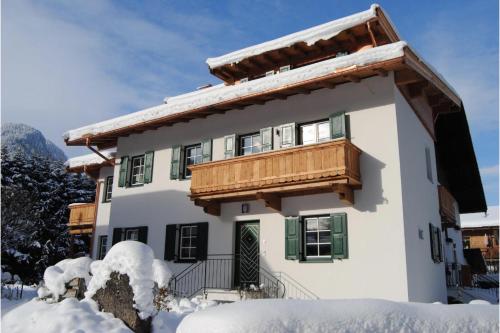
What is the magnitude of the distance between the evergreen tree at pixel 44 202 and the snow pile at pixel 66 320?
50.5ft

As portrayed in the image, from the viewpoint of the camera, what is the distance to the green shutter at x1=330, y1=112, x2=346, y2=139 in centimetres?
1183

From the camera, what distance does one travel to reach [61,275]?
8.90 metres

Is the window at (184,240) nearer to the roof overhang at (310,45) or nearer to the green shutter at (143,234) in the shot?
the green shutter at (143,234)

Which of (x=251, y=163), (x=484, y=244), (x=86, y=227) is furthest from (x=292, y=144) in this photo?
(x=484, y=244)

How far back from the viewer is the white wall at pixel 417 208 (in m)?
11.0

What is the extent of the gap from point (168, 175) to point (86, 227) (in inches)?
339

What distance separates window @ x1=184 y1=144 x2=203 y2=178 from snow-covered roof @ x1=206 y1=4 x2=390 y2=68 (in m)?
3.63

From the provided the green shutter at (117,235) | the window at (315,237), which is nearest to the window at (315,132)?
the window at (315,237)

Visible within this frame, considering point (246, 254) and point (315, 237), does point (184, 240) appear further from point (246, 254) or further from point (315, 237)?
point (315, 237)

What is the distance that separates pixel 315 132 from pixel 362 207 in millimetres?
2647

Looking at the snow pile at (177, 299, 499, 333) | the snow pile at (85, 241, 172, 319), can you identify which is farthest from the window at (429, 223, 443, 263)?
the snow pile at (177, 299, 499, 333)

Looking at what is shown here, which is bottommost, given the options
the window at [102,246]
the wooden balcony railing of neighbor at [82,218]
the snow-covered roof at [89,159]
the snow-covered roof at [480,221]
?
the window at [102,246]

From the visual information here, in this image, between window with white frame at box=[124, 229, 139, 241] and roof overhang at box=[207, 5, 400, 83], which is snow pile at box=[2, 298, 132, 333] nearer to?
window with white frame at box=[124, 229, 139, 241]

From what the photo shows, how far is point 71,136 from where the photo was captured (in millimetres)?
17328
